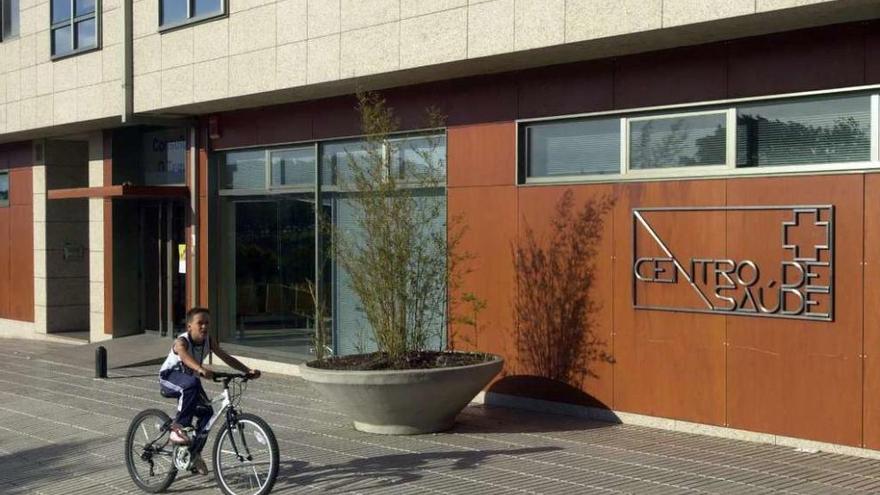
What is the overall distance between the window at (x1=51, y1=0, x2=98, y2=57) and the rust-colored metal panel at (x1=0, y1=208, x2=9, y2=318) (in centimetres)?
542

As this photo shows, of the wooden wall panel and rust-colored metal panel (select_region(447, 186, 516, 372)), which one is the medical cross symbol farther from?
rust-colored metal panel (select_region(447, 186, 516, 372))

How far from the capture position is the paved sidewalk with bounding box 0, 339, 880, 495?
8.82 meters

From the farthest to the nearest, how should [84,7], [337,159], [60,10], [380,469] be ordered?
[60,10], [84,7], [337,159], [380,469]

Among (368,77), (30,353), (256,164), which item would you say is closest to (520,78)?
(368,77)

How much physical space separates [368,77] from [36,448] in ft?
18.7

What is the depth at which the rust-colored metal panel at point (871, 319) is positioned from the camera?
31.2ft

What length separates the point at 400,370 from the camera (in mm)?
10484

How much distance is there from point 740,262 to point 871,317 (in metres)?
1.37

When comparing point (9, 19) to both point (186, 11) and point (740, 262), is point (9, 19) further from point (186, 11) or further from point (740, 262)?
point (740, 262)

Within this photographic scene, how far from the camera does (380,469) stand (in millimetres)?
9398

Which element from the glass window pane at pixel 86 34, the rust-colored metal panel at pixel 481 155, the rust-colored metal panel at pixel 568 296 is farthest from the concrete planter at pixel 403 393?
the glass window pane at pixel 86 34

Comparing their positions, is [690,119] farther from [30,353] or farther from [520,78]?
[30,353]

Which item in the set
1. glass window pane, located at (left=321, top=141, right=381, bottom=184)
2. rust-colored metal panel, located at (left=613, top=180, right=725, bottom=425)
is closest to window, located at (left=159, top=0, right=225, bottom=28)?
glass window pane, located at (left=321, top=141, right=381, bottom=184)

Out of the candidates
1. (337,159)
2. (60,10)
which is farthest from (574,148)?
(60,10)
